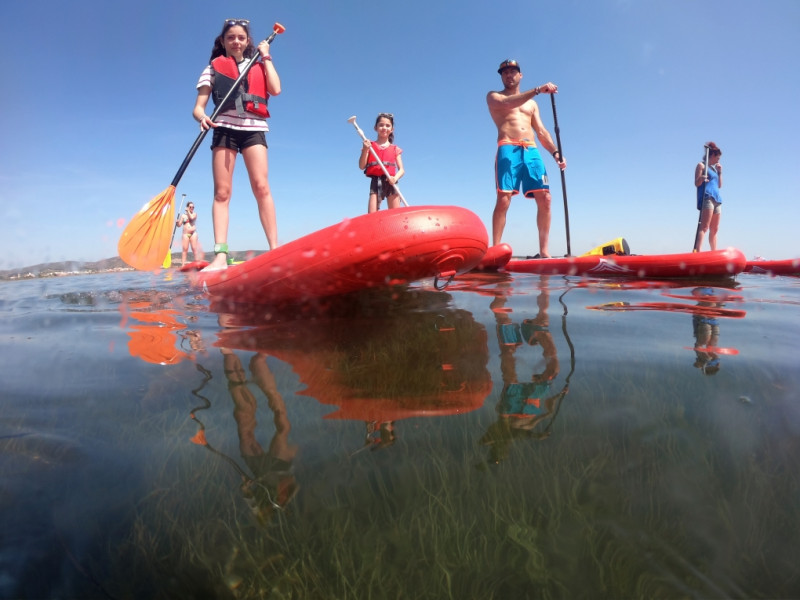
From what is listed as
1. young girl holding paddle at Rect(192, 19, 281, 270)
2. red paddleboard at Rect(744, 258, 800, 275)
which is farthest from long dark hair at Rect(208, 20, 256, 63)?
red paddleboard at Rect(744, 258, 800, 275)

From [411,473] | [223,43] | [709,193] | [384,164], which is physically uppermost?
[223,43]

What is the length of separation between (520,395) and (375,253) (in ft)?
3.84

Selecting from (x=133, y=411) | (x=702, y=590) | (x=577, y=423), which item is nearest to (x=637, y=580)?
(x=702, y=590)

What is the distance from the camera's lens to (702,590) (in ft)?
2.26

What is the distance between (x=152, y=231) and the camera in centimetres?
405

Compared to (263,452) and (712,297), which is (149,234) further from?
(712,297)

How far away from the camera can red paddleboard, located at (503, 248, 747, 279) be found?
4.09m

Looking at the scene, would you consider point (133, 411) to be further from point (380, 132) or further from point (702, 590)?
point (380, 132)

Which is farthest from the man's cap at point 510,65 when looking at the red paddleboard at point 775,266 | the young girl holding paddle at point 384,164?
the red paddleboard at point 775,266

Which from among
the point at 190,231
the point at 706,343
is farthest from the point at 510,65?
the point at 190,231

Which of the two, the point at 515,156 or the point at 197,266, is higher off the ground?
the point at 515,156

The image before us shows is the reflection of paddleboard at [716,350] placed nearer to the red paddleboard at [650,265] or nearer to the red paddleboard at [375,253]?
the red paddleboard at [375,253]

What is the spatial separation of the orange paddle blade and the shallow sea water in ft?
8.18

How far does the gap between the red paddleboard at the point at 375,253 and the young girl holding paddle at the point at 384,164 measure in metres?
3.57
